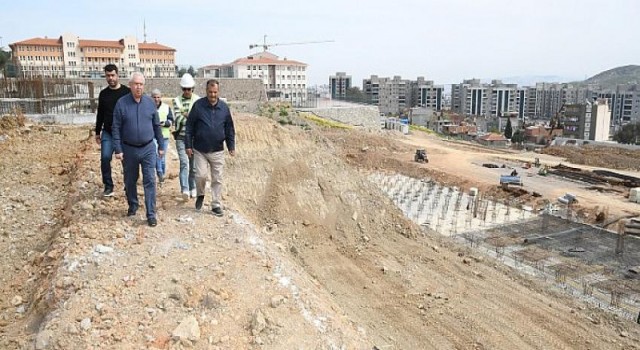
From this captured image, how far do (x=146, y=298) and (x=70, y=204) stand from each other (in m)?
2.42

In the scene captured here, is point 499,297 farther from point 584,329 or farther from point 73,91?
point 73,91

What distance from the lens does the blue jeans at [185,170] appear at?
5195 mm

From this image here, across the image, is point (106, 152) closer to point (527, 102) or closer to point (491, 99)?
point (491, 99)

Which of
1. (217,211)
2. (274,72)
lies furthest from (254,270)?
(274,72)

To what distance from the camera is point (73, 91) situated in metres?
19.2

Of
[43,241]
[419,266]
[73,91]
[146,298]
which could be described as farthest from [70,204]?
[73,91]

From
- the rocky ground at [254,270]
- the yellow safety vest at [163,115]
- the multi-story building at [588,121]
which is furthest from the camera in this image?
the multi-story building at [588,121]

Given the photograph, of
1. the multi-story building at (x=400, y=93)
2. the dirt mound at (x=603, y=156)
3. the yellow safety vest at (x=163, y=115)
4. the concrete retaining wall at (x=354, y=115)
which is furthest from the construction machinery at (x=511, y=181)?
the multi-story building at (x=400, y=93)

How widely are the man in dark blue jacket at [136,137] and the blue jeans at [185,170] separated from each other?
2.52 feet

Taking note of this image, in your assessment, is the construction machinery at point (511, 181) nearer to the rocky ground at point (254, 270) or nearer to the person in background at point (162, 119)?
the rocky ground at point (254, 270)

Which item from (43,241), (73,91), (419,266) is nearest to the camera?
(43,241)

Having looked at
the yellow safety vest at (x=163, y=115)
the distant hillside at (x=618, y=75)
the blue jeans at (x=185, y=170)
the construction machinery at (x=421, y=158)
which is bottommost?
the construction machinery at (x=421, y=158)

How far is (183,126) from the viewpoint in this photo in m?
5.30

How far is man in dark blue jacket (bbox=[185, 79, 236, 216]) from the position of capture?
4.68 meters
